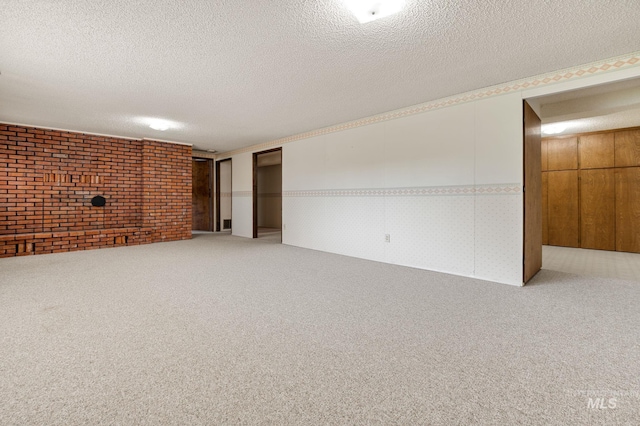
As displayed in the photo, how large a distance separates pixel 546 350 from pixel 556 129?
507 centimetres

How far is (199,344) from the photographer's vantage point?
196 cm

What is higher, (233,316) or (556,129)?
(556,129)

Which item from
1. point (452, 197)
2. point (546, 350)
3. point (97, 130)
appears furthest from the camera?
point (97, 130)

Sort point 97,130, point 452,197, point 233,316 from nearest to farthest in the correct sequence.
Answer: point 233,316, point 452,197, point 97,130

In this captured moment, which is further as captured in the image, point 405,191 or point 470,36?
point 405,191

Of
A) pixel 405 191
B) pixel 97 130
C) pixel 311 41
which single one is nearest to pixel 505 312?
pixel 405 191

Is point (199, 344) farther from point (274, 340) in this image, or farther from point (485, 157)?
point (485, 157)

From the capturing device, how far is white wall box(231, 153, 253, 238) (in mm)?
7758

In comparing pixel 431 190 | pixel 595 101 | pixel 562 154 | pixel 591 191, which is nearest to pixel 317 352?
pixel 431 190

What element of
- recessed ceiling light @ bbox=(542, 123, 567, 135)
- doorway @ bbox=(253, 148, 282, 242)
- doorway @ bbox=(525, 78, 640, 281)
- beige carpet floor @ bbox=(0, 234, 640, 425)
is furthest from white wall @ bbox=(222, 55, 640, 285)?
doorway @ bbox=(253, 148, 282, 242)

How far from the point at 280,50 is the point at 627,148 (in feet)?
21.3

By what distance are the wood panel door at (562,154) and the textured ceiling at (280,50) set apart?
12.6ft

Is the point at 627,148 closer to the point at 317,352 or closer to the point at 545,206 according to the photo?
the point at 545,206

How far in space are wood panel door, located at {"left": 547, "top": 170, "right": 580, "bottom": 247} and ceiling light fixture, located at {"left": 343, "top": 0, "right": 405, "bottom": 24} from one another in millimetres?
5880
